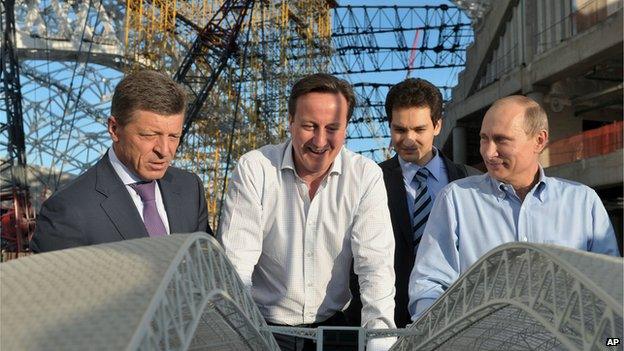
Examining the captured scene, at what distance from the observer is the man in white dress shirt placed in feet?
12.2

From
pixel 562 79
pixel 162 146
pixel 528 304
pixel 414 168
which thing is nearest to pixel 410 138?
pixel 414 168

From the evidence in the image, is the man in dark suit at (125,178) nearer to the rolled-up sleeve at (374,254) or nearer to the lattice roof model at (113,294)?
the lattice roof model at (113,294)

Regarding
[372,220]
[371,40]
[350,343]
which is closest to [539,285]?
[350,343]

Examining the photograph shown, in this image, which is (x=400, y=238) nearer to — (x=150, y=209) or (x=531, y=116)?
(x=531, y=116)

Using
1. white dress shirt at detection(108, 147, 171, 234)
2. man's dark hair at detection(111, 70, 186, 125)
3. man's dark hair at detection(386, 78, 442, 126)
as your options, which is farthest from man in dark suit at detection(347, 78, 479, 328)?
man's dark hair at detection(111, 70, 186, 125)

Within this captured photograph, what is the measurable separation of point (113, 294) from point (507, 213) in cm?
219

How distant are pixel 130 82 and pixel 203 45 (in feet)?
88.6

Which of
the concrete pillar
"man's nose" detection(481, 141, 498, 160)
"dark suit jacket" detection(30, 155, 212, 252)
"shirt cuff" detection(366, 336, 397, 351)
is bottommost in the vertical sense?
the concrete pillar

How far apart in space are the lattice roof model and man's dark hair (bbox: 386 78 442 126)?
205cm

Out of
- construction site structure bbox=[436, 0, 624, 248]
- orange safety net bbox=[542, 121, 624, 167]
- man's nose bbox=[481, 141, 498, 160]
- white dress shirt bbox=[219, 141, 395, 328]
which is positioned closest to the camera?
man's nose bbox=[481, 141, 498, 160]

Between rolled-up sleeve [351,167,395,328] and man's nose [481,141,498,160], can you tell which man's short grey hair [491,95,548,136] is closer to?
man's nose [481,141,498,160]

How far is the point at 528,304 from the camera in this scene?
2.79 meters

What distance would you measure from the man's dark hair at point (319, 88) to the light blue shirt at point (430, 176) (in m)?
0.96

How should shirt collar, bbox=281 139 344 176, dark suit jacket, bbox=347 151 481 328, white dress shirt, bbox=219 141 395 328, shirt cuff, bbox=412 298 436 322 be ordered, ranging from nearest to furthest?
shirt cuff, bbox=412 298 436 322 → white dress shirt, bbox=219 141 395 328 → shirt collar, bbox=281 139 344 176 → dark suit jacket, bbox=347 151 481 328
